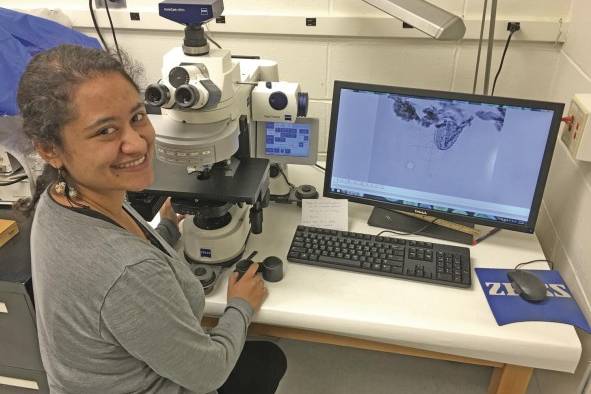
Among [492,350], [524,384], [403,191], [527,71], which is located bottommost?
[524,384]

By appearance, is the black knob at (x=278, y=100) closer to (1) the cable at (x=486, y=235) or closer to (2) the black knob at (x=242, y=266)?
(2) the black knob at (x=242, y=266)

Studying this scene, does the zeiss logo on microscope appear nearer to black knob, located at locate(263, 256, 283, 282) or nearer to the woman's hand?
black knob, located at locate(263, 256, 283, 282)

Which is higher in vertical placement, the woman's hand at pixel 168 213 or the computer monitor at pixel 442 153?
the computer monitor at pixel 442 153

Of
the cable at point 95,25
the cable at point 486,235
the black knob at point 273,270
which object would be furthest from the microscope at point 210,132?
the cable at point 95,25

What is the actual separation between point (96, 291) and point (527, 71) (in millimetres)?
1542

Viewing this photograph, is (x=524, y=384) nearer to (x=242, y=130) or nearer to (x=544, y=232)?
(x=544, y=232)

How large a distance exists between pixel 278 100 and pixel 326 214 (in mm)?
370

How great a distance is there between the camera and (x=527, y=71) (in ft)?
5.40

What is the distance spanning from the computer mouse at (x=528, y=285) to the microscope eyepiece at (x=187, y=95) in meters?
0.86

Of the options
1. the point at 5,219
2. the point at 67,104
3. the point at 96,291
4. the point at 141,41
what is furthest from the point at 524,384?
the point at 141,41

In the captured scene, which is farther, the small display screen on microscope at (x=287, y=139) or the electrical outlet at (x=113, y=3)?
the electrical outlet at (x=113, y=3)

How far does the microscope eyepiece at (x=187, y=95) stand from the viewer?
95 cm

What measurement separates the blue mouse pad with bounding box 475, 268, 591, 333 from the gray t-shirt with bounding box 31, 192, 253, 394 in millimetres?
688

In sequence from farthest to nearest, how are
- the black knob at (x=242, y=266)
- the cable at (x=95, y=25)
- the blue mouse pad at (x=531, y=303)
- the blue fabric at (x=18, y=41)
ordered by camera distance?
the cable at (x=95, y=25) < the blue fabric at (x=18, y=41) < the black knob at (x=242, y=266) < the blue mouse pad at (x=531, y=303)
